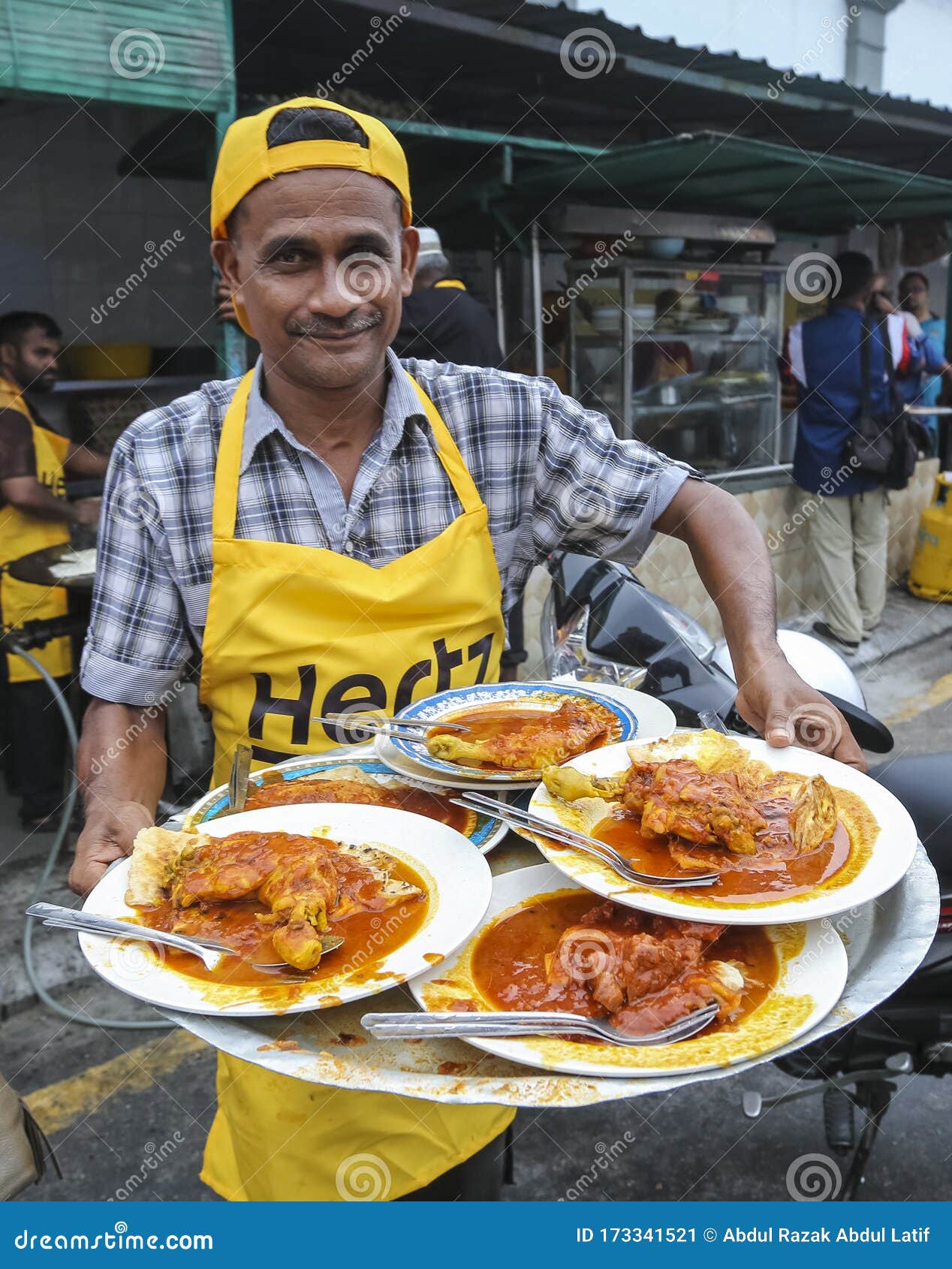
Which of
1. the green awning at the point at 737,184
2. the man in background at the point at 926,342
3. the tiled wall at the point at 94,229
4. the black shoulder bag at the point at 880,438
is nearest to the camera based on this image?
the green awning at the point at 737,184

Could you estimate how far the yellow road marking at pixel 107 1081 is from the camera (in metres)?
2.99

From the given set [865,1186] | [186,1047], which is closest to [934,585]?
[865,1186]

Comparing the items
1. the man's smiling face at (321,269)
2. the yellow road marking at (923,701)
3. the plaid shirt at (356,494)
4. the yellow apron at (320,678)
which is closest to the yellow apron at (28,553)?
the plaid shirt at (356,494)

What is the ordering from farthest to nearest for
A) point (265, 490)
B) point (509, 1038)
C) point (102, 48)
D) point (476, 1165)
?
1. point (102, 48)
2. point (265, 490)
3. point (476, 1165)
4. point (509, 1038)

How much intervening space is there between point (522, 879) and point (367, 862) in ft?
0.79

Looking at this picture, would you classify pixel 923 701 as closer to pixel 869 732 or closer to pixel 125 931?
pixel 869 732

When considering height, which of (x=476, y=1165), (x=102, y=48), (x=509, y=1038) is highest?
(x=102, y=48)

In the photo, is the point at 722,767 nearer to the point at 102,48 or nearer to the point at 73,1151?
the point at 73,1151

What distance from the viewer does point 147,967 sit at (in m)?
1.23

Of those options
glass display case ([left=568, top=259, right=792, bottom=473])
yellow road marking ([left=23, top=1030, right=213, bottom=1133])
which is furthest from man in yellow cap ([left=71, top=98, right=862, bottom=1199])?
glass display case ([left=568, top=259, right=792, bottom=473])
